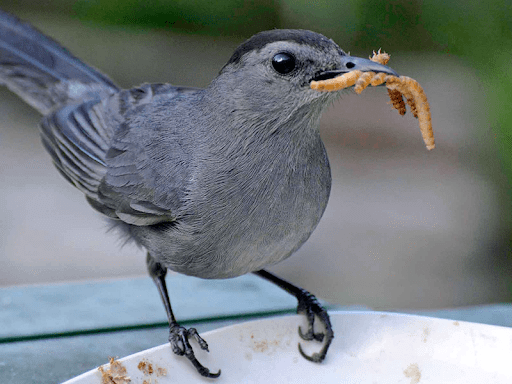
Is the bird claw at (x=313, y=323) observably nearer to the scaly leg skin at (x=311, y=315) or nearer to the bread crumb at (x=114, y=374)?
the scaly leg skin at (x=311, y=315)

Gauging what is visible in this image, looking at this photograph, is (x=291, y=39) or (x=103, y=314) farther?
(x=103, y=314)

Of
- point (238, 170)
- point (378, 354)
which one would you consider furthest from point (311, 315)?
point (238, 170)

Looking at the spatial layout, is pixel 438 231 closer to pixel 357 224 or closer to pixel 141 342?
pixel 357 224

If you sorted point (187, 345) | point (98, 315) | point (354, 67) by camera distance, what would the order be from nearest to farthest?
point (354, 67), point (187, 345), point (98, 315)

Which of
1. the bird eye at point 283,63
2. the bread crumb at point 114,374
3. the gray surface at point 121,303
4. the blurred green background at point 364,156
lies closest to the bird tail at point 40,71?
the gray surface at point 121,303

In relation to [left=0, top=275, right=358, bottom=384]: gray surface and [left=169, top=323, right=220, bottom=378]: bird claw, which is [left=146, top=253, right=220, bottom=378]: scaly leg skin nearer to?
[left=169, top=323, right=220, bottom=378]: bird claw

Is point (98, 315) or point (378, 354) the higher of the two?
point (378, 354)

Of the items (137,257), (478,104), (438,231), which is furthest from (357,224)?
(137,257)

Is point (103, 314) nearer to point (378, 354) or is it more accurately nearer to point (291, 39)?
point (378, 354)
